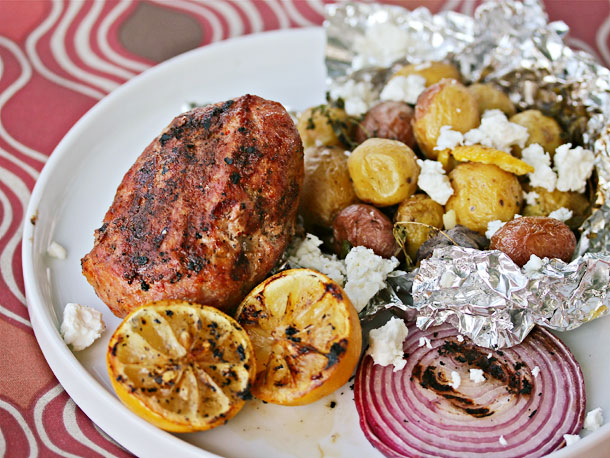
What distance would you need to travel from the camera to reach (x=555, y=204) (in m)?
2.58

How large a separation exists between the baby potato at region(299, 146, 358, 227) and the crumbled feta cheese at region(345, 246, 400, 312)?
0.30 meters

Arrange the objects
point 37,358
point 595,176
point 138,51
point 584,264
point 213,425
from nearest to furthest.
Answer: point 213,425 → point 584,264 → point 37,358 → point 595,176 → point 138,51

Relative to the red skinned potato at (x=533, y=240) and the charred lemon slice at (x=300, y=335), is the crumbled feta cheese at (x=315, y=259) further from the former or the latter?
the red skinned potato at (x=533, y=240)

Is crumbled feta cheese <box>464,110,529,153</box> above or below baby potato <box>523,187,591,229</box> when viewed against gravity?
above

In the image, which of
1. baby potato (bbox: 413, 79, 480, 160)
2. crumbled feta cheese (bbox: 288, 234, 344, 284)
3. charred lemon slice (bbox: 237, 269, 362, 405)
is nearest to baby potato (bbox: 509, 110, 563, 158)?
baby potato (bbox: 413, 79, 480, 160)

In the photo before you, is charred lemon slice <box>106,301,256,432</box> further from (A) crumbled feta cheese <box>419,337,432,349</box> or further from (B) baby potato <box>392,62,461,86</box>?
(B) baby potato <box>392,62,461,86</box>

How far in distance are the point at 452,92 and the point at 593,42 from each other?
Answer: 1.50 m

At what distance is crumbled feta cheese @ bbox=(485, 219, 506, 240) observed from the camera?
242 centimetres

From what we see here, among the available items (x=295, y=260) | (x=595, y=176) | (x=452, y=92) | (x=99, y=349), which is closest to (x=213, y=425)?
(x=99, y=349)

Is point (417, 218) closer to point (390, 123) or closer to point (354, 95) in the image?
point (390, 123)

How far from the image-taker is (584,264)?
2156 mm

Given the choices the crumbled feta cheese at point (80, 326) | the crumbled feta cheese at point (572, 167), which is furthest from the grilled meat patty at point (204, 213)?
the crumbled feta cheese at point (572, 167)

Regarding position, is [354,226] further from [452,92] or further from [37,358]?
[37,358]

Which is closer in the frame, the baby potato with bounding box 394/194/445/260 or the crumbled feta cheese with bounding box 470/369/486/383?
the crumbled feta cheese with bounding box 470/369/486/383
